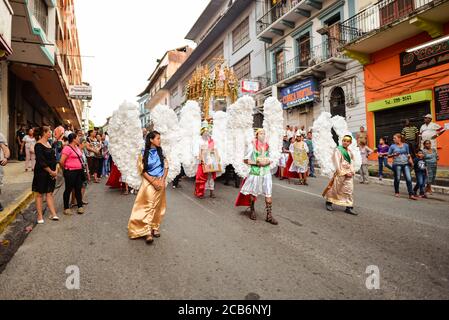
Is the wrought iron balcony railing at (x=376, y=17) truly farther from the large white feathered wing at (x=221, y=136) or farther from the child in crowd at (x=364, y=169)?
the large white feathered wing at (x=221, y=136)

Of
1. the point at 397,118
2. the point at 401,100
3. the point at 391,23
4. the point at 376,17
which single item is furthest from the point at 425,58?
the point at 376,17

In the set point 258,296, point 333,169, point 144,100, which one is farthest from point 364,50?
point 144,100

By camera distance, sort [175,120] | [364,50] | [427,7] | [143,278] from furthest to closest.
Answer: [364,50]
[427,7]
[175,120]
[143,278]

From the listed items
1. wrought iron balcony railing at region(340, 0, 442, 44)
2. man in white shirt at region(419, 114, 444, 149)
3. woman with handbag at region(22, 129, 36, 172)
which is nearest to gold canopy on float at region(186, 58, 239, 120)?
wrought iron balcony railing at region(340, 0, 442, 44)

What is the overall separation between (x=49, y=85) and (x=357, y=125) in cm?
1733

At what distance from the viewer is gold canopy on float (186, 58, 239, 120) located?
13.9 meters

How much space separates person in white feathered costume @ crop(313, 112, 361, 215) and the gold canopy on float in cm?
807

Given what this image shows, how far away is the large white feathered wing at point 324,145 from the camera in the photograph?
A: 6.25 metres

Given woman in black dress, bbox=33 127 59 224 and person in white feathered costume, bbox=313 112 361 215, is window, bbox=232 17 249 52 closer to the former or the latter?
person in white feathered costume, bbox=313 112 361 215

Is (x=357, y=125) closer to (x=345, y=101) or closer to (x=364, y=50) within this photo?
(x=345, y=101)

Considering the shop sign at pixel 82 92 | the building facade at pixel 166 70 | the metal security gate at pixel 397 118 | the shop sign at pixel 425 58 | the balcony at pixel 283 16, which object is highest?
A: the building facade at pixel 166 70

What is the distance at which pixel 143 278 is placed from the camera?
2838 millimetres

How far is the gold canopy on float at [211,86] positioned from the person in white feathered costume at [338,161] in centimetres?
807

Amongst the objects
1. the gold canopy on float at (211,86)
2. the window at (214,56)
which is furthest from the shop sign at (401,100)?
the window at (214,56)
